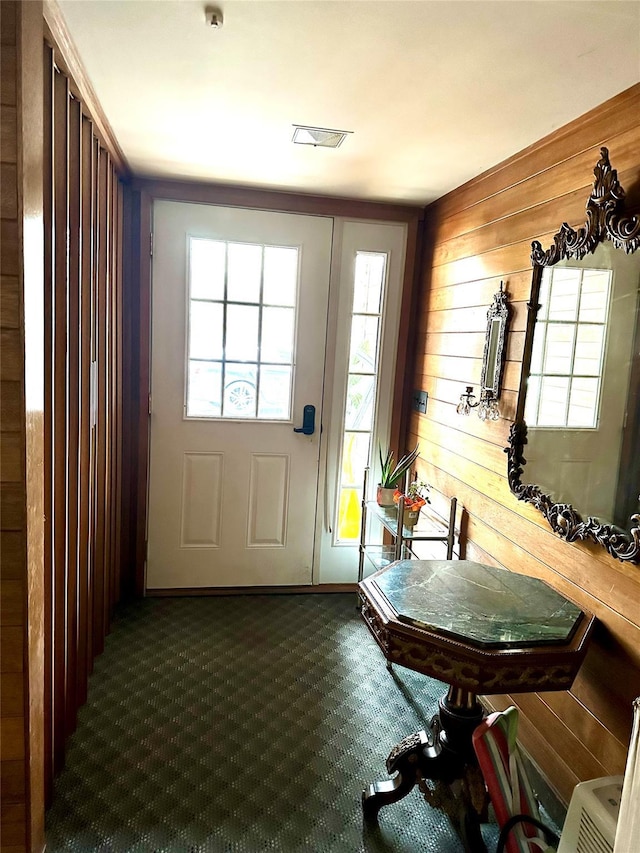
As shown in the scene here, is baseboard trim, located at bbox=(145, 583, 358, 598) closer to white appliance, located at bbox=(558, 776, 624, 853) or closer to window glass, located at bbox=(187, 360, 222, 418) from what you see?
window glass, located at bbox=(187, 360, 222, 418)

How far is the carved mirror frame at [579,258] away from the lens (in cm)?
148

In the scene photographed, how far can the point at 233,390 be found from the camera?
2955 mm

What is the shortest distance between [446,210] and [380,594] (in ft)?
6.41

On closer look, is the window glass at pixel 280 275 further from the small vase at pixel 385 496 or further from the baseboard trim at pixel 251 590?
the baseboard trim at pixel 251 590

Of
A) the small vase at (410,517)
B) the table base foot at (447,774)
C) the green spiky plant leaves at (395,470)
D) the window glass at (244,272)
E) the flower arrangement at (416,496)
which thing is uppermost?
the window glass at (244,272)

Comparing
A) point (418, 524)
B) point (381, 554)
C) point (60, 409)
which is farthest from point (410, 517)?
point (60, 409)

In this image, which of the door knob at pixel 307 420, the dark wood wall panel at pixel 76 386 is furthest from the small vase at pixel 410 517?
the dark wood wall panel at pixel 76 386

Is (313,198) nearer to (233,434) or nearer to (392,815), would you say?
(233,434)

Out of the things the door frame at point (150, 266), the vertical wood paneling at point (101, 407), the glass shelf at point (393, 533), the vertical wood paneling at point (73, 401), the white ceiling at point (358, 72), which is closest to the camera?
the white ceiling at point (358, 72)

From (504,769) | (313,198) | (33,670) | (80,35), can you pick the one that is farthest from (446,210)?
(33,670)

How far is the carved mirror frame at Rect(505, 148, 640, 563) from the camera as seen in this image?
148 centimetres

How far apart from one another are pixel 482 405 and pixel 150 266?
5.66 ft

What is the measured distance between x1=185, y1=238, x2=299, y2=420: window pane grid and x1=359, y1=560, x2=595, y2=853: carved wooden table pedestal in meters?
1.42

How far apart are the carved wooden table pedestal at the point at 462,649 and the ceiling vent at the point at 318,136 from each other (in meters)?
1.54
